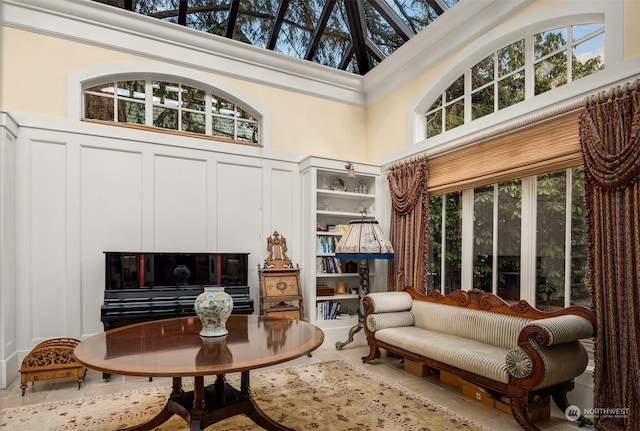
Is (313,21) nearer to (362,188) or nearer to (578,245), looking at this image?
(362,188)

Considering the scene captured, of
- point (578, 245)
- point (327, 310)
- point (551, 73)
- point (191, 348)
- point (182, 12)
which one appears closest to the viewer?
point (191, 348)

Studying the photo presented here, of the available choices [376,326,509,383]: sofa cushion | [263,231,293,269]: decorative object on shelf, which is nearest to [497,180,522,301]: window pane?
[376,326,509,383]: sofa cushion

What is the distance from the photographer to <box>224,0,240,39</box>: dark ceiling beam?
4520mm

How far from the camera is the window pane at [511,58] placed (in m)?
3.57

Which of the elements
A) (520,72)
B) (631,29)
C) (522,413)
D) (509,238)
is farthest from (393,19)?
(522,413)

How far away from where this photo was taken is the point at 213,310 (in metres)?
2.35

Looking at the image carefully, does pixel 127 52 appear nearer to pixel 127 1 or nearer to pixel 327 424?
pixel 127 1

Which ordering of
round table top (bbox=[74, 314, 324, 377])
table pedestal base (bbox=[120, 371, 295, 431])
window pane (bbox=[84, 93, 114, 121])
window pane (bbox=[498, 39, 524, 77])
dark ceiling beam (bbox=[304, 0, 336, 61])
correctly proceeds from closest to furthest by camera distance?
round table top (bbox=[74, 314, 324, 377]) < table pedestal base (bbox=[120, 371, 295, 431]) < window pane (bbox=[498, 39, 524, 77]) < window pane (bbox=[84, 93, 114, 121]) < dark ceiling beam (bbox=[304, 0, 336, 61])

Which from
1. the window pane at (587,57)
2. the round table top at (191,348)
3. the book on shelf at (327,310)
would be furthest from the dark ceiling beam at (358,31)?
the round table top at (191,348)

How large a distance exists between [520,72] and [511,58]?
21cm

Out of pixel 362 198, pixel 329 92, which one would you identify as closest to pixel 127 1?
pixel 329 92

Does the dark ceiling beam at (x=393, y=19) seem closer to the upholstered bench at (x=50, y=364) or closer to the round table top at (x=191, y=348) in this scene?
the round table top at (x=191, y=348)

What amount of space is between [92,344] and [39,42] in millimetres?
3352

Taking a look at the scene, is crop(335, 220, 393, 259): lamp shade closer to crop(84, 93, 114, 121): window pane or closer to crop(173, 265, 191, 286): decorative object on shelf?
crop(173, 265, 191, 286): decorative object on shelf
